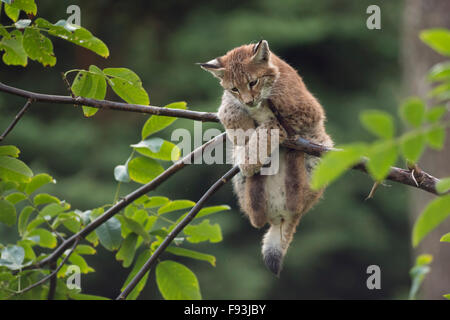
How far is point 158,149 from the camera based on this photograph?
2.18 m

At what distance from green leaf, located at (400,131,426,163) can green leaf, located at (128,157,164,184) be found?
1669mm

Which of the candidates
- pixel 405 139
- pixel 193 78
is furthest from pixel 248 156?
pixel 193 78

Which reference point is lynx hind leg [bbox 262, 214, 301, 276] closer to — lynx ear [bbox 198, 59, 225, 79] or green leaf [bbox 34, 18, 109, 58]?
lynx ear [bbox 198, 59, 225, 79]

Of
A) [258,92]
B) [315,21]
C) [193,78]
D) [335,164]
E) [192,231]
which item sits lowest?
[335,164]

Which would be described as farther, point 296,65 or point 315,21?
point 296,65

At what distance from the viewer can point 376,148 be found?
725 millimetres

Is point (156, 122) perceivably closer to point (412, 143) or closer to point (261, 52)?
point (261, 52)

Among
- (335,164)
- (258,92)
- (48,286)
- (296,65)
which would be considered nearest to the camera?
(335,164)

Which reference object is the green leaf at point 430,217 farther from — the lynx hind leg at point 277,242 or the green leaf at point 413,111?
the lynx hind leg at point 277,242

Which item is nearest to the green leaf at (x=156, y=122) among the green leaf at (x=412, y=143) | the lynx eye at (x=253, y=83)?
the lynx eye at (x=253, y=83)

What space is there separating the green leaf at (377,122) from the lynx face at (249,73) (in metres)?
1.74

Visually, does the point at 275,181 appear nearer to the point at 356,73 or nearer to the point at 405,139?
the point at 405,139

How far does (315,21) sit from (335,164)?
31.1 ft

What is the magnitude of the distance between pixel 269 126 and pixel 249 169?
0.22 metres
